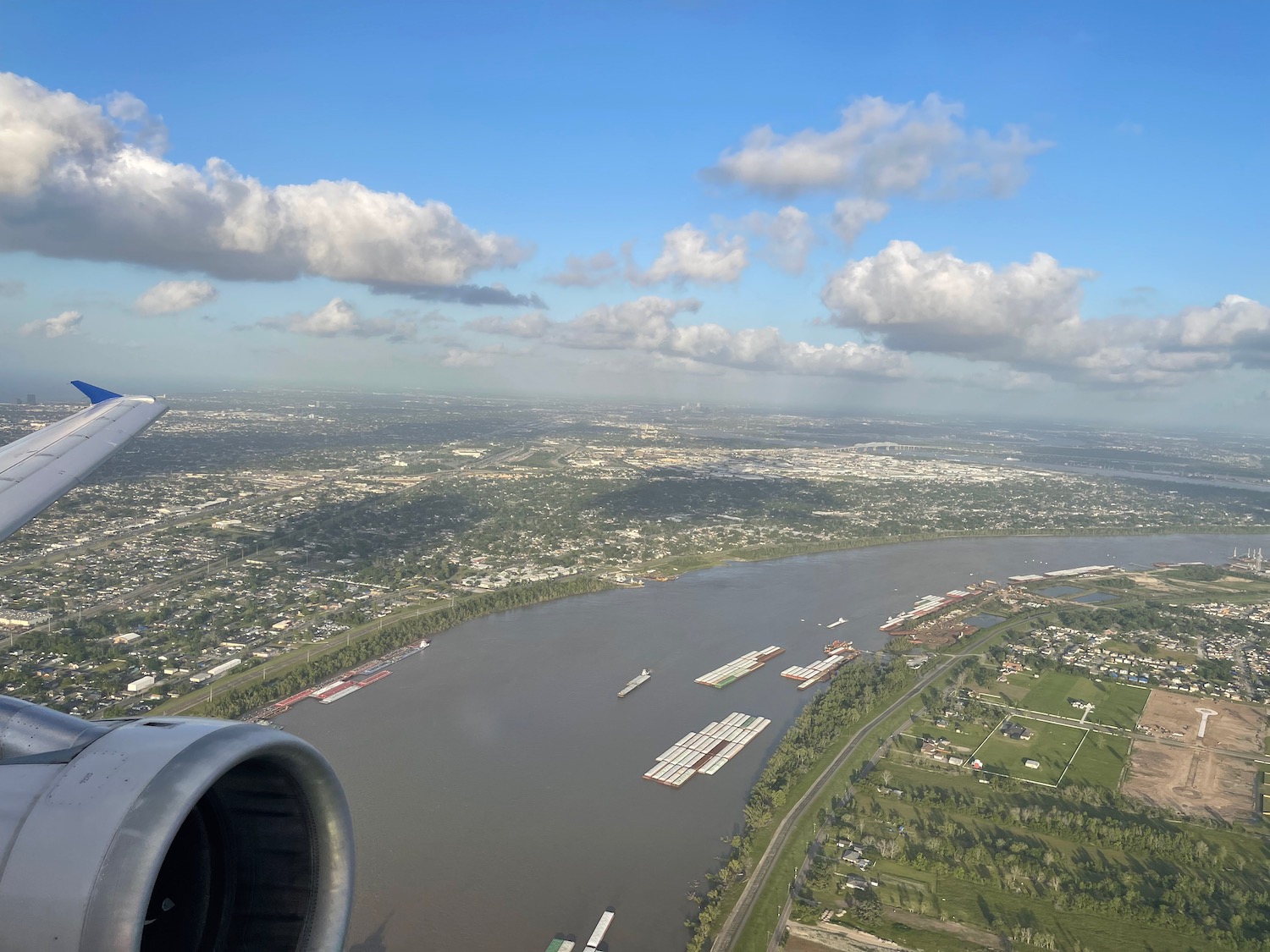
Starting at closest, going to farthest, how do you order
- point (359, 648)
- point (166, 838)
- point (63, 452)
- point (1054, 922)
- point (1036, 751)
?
point (166, 838) < point (63, 452) < point (1054, 922) < point (1036, 751) < point (359, 648)

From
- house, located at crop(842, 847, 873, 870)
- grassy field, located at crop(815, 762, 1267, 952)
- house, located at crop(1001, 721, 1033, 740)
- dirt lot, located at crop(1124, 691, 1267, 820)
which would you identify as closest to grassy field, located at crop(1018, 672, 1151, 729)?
dirt lot, located at crop(1124, 691, 1267, 820)

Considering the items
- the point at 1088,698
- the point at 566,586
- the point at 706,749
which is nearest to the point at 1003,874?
the point at 706,749

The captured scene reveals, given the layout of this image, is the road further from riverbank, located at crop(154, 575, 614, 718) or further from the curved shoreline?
the curved shoreline

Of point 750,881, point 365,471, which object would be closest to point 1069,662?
point 750,881

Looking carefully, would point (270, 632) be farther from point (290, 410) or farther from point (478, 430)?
point (290, 410)

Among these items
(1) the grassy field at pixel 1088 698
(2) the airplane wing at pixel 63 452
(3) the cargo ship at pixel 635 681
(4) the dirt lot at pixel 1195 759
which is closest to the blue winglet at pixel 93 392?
(2) the airplane wing at pixel 63 452

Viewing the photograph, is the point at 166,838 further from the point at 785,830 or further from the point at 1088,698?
the point at 1088,698
